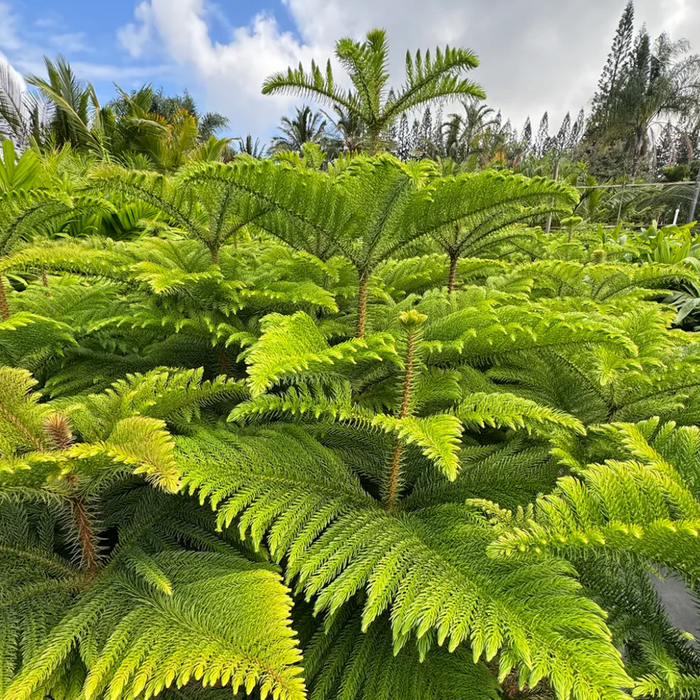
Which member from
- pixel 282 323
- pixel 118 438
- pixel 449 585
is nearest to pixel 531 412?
pixel 449 585

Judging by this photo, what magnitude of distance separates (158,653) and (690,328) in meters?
4.21

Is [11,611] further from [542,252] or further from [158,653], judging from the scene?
[542,252]

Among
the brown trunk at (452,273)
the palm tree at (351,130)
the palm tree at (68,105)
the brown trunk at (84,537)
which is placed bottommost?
the brown trunk at (84,537)

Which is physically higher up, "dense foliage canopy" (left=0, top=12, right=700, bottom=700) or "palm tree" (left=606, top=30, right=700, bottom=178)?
"palm tree" (left=606, top=30, right=700, bottom=178)

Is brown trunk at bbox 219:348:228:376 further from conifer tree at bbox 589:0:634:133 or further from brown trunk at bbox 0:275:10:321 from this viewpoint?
conifer tree at bbox 589:0:634:133

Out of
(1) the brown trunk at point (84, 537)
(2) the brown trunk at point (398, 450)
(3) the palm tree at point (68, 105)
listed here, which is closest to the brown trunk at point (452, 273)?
(2) the brown trunk at point (398, 450)

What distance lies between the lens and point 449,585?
831mm

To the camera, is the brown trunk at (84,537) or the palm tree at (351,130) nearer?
the brown trunk at (84,537)

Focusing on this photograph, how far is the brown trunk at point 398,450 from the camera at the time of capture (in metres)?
1.00

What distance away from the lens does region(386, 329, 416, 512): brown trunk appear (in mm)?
1002

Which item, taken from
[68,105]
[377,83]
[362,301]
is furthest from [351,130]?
[68,105]

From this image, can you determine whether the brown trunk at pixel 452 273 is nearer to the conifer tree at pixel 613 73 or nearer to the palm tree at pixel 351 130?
the palm tree at pixel 351 130

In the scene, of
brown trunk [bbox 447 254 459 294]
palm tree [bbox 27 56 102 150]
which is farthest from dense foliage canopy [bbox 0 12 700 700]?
palm tree [bbox 27 56 102 150]

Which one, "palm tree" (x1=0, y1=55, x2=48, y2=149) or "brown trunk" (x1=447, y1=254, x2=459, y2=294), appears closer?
"brown trunk" (x1=447, y1=254, x2=459, y2=294)
